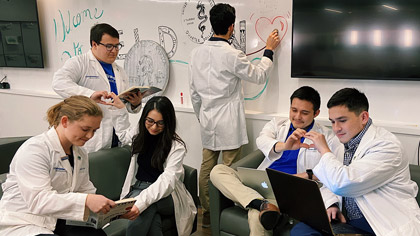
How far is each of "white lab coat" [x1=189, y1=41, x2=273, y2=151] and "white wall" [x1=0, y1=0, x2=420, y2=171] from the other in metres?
0.26

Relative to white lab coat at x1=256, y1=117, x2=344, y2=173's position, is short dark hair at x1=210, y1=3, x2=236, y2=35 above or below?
above

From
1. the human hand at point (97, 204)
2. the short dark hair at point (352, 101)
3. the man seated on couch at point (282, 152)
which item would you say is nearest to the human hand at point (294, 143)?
the man seated on couch at point (282, 152)

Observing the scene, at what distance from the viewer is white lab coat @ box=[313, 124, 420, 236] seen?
1519 millimetres

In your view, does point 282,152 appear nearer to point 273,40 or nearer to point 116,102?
point 273,40

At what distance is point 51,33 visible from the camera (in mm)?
4359

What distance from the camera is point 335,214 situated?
1.80 metres

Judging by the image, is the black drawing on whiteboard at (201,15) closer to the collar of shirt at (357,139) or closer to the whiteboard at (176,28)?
the whiteboard at (176,28)

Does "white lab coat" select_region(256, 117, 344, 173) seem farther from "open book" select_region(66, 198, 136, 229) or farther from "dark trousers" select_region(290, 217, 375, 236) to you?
"open book" select_region(66, 198, 136, 229)

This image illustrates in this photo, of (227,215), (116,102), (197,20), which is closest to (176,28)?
(197,20)

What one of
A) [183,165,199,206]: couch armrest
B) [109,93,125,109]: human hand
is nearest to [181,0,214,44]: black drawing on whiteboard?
[109,93,125,109]: human hand

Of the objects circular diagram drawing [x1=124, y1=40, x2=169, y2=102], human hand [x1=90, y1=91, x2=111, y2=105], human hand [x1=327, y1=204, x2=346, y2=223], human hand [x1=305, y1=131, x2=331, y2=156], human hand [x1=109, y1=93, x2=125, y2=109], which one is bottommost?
human hand [x1=327, y1=204, x2=346, y2=223]

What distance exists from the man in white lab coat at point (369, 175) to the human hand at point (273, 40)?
109 centimetres

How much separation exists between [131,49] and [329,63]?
2.04 metres

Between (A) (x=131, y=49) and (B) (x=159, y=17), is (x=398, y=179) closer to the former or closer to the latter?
(B) (x=159, y=17)
